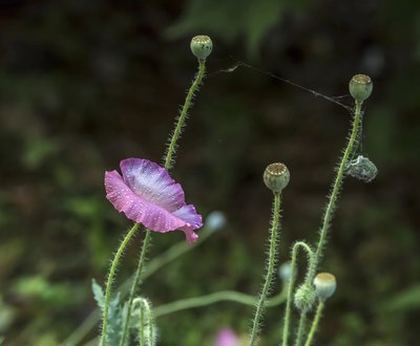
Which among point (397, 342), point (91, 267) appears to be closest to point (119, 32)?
point (91, 267)

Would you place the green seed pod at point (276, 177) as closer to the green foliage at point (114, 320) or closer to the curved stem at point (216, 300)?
the green foliage at point (114, 320)

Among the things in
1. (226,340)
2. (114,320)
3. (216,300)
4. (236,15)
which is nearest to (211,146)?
(236,15)

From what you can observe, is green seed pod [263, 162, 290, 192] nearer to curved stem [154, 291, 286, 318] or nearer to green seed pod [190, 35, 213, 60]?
green seed pod [190, 35, 213, 60]

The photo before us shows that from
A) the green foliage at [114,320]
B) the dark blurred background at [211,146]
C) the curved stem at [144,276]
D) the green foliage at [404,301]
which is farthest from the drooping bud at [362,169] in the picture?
the green foliage at [404,301]

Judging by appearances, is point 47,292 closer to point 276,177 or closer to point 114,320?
point 114,320

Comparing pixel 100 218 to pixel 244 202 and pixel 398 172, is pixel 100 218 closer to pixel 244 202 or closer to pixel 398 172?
pixel 244 202
